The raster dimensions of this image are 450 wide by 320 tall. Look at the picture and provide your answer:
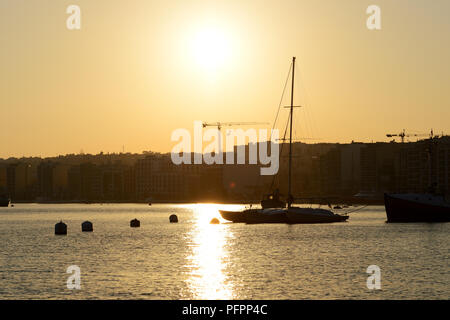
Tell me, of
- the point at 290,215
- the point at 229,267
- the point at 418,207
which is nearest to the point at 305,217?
the point at 290,215

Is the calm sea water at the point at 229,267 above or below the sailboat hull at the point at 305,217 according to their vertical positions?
above

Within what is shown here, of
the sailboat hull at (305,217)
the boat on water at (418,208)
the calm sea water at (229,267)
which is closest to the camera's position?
the calm sea water at (229,267)

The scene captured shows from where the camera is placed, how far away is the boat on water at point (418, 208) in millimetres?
117375

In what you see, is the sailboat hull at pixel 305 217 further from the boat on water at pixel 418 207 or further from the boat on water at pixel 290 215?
the boat on water at pixel 418 207

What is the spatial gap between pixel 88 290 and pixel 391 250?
3759 centimetres

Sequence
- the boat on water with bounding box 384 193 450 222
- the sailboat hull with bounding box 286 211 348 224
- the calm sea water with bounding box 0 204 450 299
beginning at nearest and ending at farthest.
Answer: the calm sea water with bounding box 0 204 450 299 < the sailboat hull with bounding box 286 211 348 224 < the boat on water with bounding box 384 193 450 222

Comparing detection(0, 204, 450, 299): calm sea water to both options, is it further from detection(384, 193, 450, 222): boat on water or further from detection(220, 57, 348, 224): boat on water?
detection(384, 193, 450, 222): boat on water

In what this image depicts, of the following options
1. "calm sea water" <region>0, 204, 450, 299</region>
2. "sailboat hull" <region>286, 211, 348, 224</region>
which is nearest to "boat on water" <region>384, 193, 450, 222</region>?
"sailboat hull" <region>286, 211, 348, 224</region>

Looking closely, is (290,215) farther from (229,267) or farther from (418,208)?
(229,267)

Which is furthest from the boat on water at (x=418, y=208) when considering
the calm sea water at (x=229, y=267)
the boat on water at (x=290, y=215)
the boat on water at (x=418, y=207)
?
the calm sea water at (x=229, y=267)

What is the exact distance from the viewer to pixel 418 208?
117375 mm

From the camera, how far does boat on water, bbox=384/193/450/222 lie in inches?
4621
